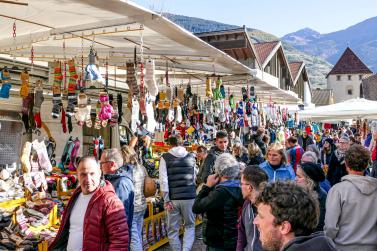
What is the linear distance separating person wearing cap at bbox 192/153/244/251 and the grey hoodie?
2.34 ft

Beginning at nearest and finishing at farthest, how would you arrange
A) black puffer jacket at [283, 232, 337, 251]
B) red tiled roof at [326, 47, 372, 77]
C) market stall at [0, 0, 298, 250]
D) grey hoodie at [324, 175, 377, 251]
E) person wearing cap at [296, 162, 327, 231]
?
black puffer jacket at [283, 232, 337, 251]
grey hoodie at [324, 175, 377, 251]
person wearing cap at [296, 162, 327, 231]
market stall at [0, 0, 298, 250]
red tiled roof at [326, 47, 372, 77]

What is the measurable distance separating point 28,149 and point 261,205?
185 inches

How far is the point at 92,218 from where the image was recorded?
2.88 m

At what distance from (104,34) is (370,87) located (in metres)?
56.3

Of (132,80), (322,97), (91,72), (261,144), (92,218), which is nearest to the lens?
(92,218)

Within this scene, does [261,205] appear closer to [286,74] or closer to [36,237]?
[36,237]

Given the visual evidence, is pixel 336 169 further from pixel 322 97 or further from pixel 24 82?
pixel 322 97

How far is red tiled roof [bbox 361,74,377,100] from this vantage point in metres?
54.2

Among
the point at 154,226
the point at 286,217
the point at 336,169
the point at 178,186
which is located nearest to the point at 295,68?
the point at 336,169

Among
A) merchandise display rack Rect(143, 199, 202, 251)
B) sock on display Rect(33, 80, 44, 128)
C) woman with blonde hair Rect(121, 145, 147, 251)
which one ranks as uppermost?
sock on display Rect(33, 80, 44, 128)

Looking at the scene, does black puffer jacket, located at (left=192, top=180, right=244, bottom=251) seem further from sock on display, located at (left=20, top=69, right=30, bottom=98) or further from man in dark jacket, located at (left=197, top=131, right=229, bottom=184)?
sock on display, located at (left=20, top=69, right=30, bottom=98)

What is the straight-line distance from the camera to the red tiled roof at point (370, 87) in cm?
5420

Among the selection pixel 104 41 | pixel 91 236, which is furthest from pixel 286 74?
pixel 91 236

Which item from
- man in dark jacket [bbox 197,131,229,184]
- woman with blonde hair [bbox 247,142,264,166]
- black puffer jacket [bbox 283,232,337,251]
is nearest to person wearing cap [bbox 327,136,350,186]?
woman with blonde hair [bbox 247,142,264,166]
